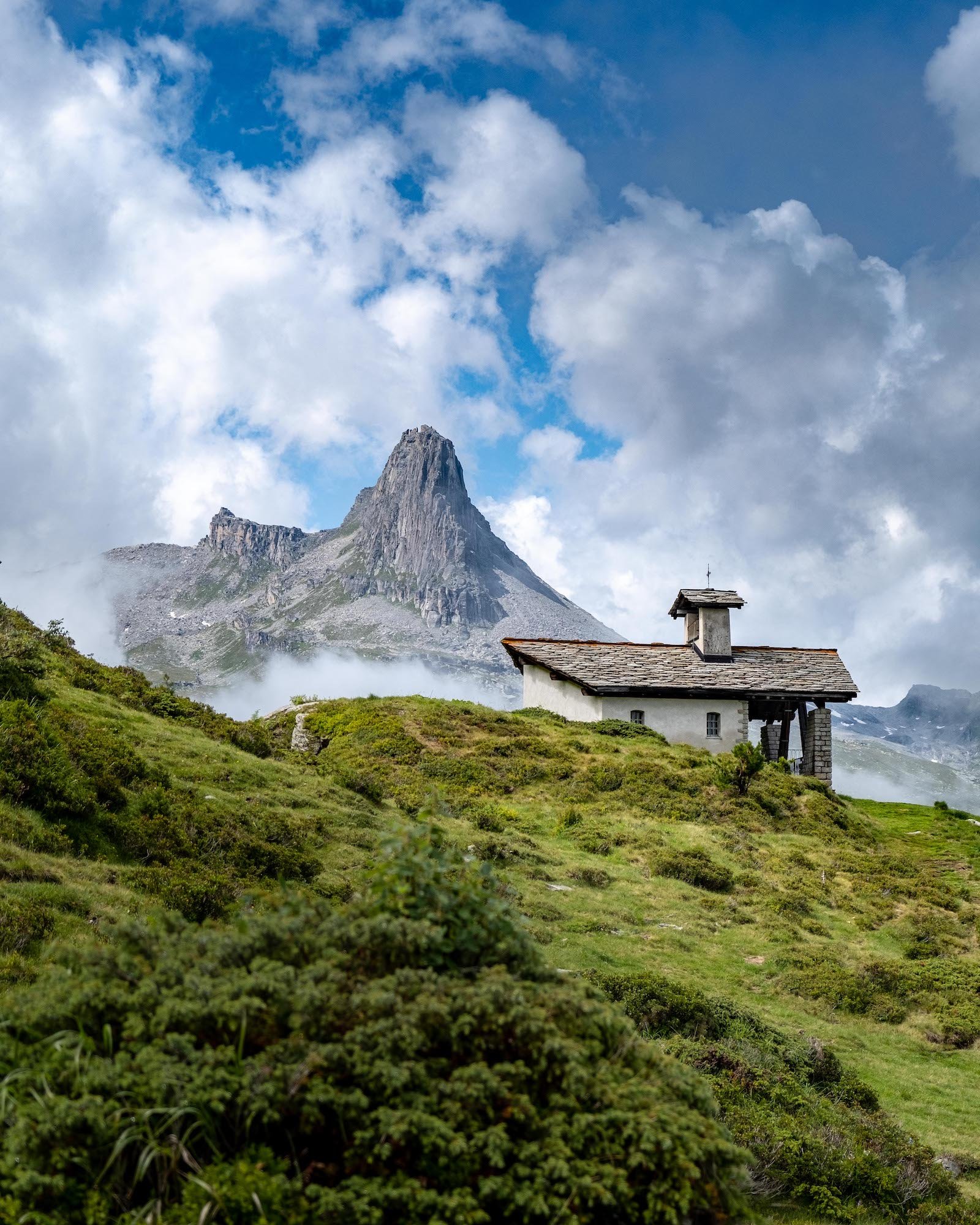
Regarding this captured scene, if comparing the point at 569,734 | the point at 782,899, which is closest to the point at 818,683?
the point at 569,734

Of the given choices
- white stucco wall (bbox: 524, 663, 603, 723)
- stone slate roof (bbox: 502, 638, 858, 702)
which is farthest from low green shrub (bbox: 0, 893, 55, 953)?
white stucco wall (bbox: 524, 663, 603, 723)

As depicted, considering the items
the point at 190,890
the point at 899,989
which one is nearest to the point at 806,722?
the point at 899,989

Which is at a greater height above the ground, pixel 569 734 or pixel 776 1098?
pixel 569 734

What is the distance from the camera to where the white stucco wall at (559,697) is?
3588 centimetres

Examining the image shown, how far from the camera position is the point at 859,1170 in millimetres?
7891

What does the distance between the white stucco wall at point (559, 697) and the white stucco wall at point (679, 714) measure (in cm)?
4

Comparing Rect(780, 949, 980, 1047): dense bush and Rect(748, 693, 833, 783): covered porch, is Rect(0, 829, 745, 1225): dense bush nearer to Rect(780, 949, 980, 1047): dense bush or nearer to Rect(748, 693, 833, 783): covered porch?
Rect(780, 949, 980, 1047): dense bush

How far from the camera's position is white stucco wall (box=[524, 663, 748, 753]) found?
35.4 m

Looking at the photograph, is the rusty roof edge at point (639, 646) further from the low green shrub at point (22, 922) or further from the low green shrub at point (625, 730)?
the low green shrub at point (22, 922)

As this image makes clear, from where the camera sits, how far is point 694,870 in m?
19.5

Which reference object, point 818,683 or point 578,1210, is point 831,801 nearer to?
point 818,683

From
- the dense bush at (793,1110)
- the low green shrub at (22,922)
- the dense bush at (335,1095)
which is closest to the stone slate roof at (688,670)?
the dense bush at (793,1110)

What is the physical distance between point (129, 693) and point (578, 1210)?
1875 centimetres

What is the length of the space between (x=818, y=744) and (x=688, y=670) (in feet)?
21.6
